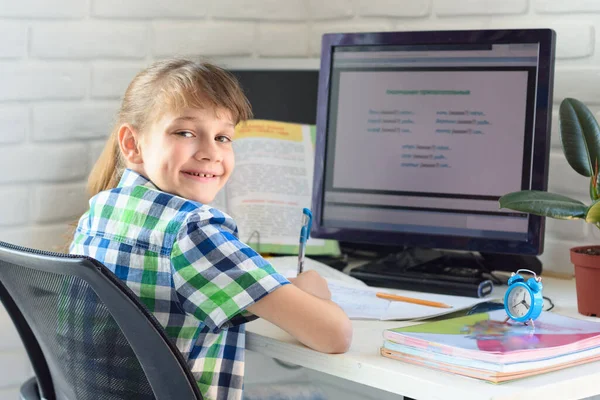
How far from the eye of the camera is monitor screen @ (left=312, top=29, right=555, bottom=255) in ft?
5.28

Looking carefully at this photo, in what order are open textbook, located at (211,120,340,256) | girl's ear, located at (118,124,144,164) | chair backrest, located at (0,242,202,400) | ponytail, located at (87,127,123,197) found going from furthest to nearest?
open textbook, located at (211,120,340,256) → ponytail, located at (87,127,123,197) → girl's ear, located at (118,124,144,164) → chair backrest, located at (0,242,202,400)

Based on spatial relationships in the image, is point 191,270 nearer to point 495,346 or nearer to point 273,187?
point 495,346

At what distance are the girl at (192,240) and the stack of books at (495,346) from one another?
0.10 m

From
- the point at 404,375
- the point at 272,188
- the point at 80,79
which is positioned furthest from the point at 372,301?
the point at 80,79

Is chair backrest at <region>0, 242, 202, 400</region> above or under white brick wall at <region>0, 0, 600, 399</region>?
under

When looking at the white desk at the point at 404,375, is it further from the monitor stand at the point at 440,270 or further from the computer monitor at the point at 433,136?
the computer monitor at the point at 433,136

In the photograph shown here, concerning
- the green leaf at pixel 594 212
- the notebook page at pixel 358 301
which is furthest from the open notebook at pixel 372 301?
the green leaf at pixel 594 212

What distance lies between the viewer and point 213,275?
1.19 meters

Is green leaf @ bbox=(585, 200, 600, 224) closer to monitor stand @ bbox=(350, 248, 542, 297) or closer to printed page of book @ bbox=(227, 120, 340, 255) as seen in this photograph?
monitor stand @ bbox=(350, 248, 542, 297)

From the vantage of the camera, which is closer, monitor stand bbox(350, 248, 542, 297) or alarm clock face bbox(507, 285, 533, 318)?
alarm clock face bbox(507, 285, 533, 318)

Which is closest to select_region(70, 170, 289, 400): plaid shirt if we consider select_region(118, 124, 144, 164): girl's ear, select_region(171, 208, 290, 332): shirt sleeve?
select_region(171, 208, 290, 332): shirt sleeve

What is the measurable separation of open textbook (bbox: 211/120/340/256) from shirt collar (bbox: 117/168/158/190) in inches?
21.5

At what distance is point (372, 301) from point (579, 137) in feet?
1.47

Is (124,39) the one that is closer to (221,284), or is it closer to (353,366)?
(221,284)
